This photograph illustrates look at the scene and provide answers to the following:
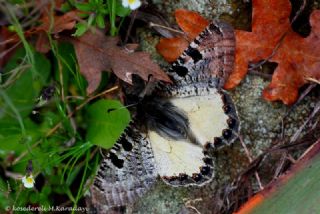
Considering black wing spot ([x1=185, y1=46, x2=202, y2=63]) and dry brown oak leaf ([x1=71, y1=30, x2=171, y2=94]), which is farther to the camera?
dry brown oak leaf ([x1=71, y1=30, x2=171, y2=94])

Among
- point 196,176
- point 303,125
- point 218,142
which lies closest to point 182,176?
point 196,176

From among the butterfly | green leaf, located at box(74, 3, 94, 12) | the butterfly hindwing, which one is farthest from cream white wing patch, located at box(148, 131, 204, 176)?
green leaf, located at box(74, 3, 94, 12)

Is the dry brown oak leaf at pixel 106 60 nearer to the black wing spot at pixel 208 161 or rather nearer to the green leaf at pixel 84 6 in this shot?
the green leaf at pixel 84 6

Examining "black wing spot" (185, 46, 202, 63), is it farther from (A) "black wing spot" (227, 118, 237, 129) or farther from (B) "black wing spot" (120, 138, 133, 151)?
(B) "black wing spot" (120, 138, 133, 151)

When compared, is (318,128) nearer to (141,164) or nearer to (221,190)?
(221,190)

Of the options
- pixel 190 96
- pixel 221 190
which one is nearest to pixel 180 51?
pixel 190 96

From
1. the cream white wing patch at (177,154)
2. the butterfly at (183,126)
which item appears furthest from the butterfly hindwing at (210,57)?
the cream white wing patch at (177,154)

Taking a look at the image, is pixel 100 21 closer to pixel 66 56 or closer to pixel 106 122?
pixel 66 56
